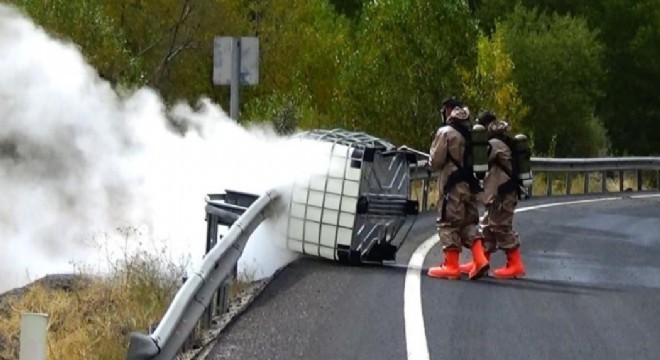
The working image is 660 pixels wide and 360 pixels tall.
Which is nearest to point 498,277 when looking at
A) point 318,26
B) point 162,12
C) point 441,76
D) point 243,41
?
point 243,41

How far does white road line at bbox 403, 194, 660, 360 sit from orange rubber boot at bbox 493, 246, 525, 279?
2.56 feet

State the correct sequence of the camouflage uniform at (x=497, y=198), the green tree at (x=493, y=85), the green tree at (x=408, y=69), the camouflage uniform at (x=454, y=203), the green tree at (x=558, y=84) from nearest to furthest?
the camouflage uniform at (x=454, y=203)
the camouflage uniform at (x=497, y=198)
the green tree at (x=408, y=69)
the green tree at (x=493, y=85)
the green tree at (x=558, y=84)

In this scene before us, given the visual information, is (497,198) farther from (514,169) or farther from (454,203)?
(454,203)

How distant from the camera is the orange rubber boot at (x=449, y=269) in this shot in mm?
14797

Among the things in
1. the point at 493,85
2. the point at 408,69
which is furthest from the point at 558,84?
the point at 408,69

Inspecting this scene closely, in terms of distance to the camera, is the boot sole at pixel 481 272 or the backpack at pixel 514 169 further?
the backpack at pixel 514 169

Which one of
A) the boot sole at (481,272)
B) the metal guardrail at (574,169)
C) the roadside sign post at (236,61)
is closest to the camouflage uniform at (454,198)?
the boot sole at (481,272)

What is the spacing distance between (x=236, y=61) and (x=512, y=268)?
5720mm

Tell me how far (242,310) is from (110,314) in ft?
3.56

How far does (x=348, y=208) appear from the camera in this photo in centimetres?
1558

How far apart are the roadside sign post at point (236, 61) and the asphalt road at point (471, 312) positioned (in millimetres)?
3203

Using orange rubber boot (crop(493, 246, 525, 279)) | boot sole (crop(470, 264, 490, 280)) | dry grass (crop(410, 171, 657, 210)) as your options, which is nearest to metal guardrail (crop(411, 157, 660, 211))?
dry grass (crop(410, 171, 657, 210))

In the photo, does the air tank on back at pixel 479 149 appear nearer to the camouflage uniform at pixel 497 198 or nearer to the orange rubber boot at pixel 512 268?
the camouflage uniform at pixel 497 198

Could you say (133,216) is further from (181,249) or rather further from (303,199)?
(303,199)
